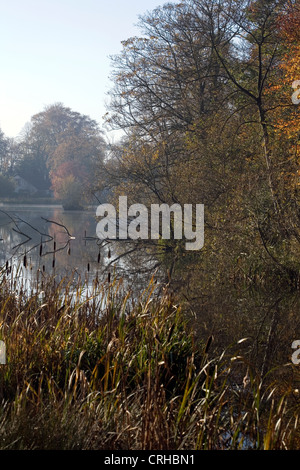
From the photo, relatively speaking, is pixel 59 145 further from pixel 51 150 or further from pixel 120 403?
pixel 120 403

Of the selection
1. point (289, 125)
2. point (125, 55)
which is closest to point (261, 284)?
point (289, 125)

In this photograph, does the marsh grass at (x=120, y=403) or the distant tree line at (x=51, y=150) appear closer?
the marsh grass at (x=120, y=403)

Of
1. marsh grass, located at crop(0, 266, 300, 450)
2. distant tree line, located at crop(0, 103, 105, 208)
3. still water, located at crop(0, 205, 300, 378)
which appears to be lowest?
still water, located at crop(0, 205, 300, 378)

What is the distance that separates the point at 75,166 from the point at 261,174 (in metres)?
51.2

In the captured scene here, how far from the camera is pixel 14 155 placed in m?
75.8

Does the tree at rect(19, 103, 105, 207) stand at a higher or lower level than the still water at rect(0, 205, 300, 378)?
higher

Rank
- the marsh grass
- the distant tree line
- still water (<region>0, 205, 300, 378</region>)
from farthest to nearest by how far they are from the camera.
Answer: the distant tree line
still water (<region>0, 205, 300, 378</region>)
the marsh grass

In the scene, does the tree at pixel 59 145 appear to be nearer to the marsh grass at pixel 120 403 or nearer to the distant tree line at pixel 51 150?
the distant tree line at pixel 51 150

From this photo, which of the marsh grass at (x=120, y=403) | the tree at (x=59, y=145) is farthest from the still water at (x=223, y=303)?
the tree at (x=59, y=145)

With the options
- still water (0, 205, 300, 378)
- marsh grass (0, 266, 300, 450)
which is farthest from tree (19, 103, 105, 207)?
marsh grass (0, 266, 300, 450)

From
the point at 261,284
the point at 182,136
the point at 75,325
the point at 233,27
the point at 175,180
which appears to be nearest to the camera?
the point at 75,325

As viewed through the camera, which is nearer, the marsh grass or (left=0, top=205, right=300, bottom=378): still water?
the marsh grass

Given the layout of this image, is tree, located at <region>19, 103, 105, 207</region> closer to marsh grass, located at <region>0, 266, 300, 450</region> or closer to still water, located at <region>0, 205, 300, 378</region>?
still water, located at <region>0, 205, 300, 378</region>

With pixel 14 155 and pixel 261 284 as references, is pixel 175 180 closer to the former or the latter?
pixel 261 284
